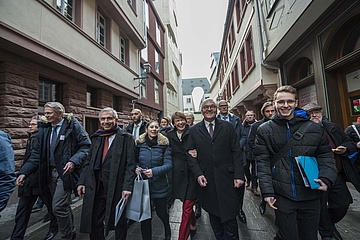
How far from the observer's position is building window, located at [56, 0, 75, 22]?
5797 millimetres

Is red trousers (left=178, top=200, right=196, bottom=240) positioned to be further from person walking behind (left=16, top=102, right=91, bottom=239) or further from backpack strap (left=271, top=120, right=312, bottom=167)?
person walking behind (left=16, top=102, right=91, bottom=239)

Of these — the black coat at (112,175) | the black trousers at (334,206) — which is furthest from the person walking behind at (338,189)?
the black coat at (112,175)

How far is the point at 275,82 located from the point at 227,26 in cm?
1107

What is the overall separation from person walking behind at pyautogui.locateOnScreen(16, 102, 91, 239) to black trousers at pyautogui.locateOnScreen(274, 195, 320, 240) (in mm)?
2675

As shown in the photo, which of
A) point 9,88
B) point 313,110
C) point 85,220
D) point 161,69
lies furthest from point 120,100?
point 161,69

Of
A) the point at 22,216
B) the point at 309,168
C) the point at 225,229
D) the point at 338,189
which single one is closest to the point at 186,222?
the point at 225,229

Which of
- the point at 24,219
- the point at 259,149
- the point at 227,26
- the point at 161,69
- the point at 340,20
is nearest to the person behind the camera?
the point at 259,149

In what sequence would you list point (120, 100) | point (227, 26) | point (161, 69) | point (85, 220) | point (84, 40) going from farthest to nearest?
point (161, 69)
point (227, 26)
point (120, 100)
point (84, 40)
point (85, 220)

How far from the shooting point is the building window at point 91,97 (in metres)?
7.52

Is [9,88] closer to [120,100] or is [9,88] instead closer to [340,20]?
[120,100]

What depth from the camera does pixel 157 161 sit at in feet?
8.77

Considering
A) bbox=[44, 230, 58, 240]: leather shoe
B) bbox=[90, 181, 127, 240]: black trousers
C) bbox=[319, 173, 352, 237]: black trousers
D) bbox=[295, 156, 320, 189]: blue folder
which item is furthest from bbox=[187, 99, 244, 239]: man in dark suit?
bbox=[44, 230, 58, 240]: leather shoe

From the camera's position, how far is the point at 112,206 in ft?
7.63

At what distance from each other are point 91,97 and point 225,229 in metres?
7.47
